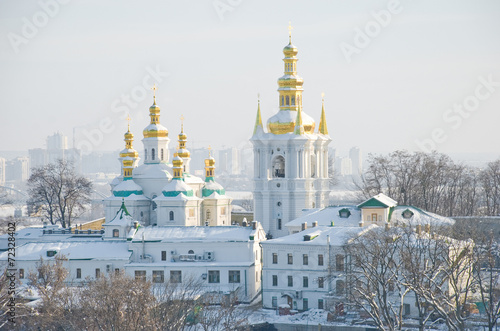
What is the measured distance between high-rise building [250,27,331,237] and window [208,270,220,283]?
38.0ft

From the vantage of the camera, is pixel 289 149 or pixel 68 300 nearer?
pixel 68 300

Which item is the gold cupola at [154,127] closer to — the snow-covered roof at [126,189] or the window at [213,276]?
the snow-covered roof at [126,189]

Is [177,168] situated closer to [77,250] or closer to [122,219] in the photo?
[122,219]

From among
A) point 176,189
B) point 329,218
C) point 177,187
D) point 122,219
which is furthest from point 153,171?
point 329,218

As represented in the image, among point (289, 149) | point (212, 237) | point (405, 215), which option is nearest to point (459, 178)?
point (289, 149)

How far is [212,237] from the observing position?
195 feet

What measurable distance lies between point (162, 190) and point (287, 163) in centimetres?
771

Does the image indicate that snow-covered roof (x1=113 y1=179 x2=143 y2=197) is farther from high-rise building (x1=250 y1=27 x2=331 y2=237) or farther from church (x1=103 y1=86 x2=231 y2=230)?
high-rise building (x1=250 y1=27 x2=331 y2=237)

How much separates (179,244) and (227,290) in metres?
4.10

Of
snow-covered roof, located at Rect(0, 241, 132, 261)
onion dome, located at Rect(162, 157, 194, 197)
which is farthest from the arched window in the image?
snow-covered roof, located at Rect(0, 241, 132, 261)

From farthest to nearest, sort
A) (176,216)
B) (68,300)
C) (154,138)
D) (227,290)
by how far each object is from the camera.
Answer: (154,138)
(176,216)
(227,290)
(68,300)

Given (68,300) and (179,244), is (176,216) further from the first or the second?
(68,300)

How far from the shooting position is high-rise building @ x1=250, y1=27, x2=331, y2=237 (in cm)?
6919

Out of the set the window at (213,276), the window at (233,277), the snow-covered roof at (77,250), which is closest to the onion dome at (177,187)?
the snow-covered roof at (77,250)
